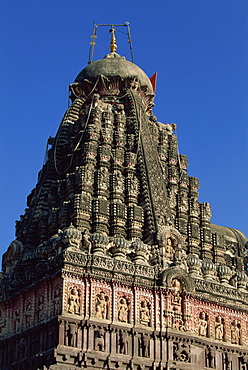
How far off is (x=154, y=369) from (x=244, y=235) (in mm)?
19966

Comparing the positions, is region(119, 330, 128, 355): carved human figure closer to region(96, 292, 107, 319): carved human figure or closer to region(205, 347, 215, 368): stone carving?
region(96, 292, 107, 319): carved human figure

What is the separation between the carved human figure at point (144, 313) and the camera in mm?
46781

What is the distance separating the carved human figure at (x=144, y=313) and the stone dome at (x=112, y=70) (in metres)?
20.1

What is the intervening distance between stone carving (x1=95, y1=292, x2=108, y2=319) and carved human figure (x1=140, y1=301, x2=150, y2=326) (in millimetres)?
2328

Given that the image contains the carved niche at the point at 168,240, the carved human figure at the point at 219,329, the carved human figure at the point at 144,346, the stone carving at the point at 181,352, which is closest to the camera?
the carved human figure at the point at 144,346

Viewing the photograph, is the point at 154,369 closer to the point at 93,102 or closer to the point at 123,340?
the point at 123,340

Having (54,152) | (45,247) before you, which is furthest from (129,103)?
(45,247)

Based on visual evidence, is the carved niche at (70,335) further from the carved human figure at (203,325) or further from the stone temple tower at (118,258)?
the carved human figure at (203,325)

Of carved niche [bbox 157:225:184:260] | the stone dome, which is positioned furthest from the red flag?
carved niche [bbox 157:225:184:260]

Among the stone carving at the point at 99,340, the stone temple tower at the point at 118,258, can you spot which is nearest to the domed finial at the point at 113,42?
the stone temple tower at the point at 118,258

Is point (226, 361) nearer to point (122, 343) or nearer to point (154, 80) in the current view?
point (122, 343)

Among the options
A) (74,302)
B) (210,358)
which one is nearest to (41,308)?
(74,302)

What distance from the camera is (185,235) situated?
179 ft

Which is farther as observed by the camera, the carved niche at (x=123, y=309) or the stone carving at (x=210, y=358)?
the stone carving at (x=210, y=358)
